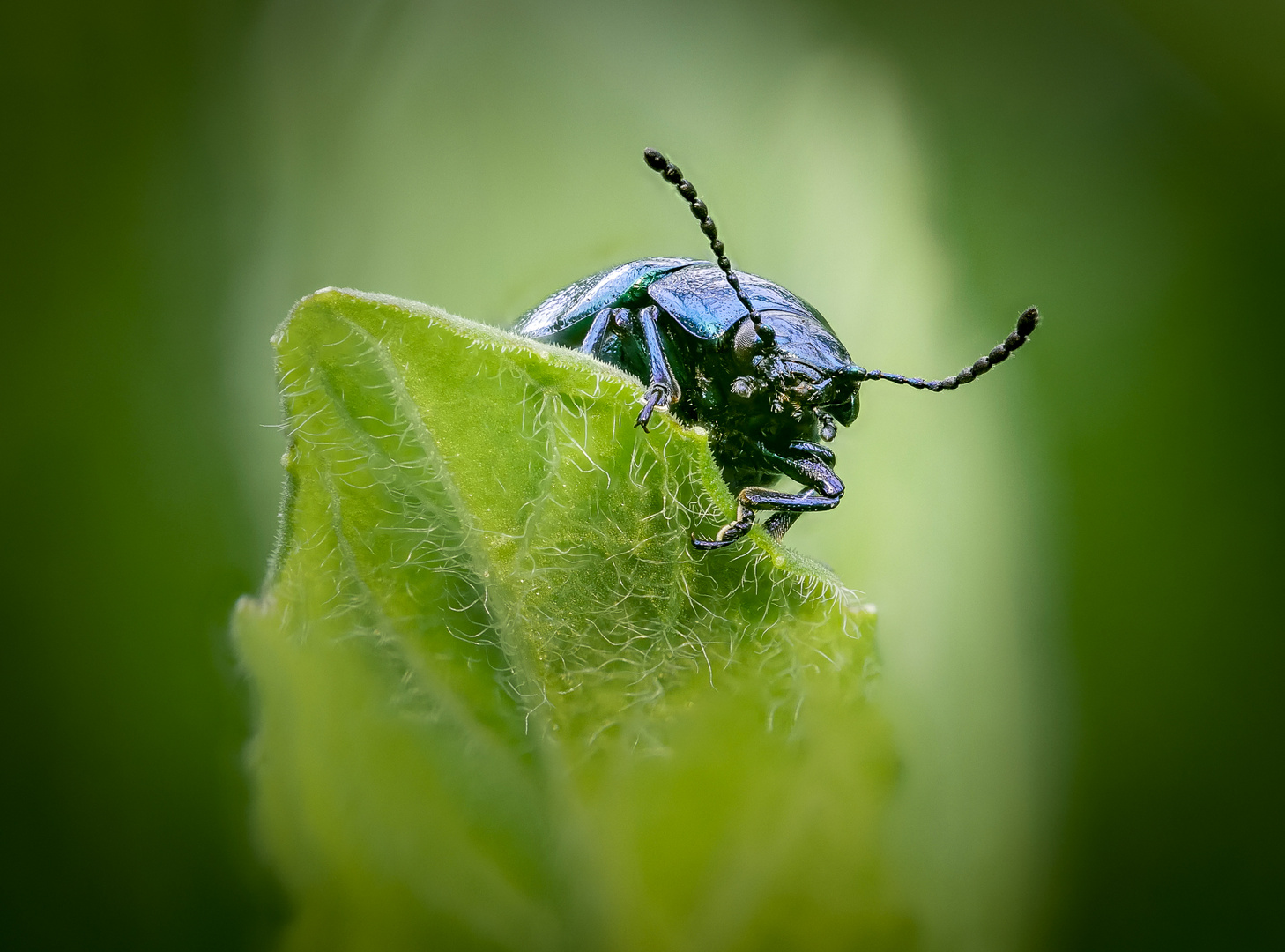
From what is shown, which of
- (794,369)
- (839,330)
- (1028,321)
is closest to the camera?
(1028,321)

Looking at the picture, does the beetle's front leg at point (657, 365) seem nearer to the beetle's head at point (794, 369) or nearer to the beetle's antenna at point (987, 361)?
the beetle's head at point (794, 369)

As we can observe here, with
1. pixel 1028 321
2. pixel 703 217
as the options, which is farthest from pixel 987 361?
pixel 703 217

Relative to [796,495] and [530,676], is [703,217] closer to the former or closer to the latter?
[796,495]

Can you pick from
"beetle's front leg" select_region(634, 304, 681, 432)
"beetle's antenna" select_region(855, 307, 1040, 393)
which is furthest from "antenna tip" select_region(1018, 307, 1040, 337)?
"beetle's front leg" select_region(634, 304, 681, 432)

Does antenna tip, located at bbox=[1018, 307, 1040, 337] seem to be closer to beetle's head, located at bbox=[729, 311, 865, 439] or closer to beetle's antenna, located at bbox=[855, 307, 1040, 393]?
beetle's antenna, located at bbox=[855, 307, 1040, 393]

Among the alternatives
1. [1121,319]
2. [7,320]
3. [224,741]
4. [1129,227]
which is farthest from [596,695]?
[1129,227]

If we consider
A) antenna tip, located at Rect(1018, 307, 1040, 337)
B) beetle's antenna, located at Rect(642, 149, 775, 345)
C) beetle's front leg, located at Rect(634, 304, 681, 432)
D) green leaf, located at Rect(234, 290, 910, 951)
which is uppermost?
beetle's antenna, located at Rect(642, 149, 775, 345)

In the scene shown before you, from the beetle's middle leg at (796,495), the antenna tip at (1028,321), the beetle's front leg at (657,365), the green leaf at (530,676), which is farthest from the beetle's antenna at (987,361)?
the green leaf at (530,676)
